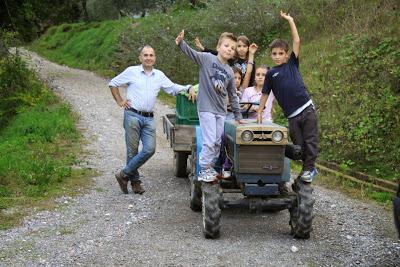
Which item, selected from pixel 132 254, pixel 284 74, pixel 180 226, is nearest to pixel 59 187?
pixel 180 226

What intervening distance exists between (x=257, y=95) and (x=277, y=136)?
1.76 metres

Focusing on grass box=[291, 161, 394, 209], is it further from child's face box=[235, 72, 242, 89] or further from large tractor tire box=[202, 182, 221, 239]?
large tractor tire box=[202, 182, 221, 239]

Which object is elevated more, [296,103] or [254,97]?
[296,103]

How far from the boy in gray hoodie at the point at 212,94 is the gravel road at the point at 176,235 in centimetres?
96

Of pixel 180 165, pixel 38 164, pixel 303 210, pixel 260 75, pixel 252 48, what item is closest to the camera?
pixel 303 210

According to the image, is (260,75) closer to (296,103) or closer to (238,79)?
(238,79)

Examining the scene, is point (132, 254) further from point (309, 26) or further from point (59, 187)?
point (309, 26)

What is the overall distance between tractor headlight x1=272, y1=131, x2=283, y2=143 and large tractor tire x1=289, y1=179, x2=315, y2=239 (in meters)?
0.61

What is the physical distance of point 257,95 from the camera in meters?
8.01

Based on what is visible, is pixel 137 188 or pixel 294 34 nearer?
pixel 294 34

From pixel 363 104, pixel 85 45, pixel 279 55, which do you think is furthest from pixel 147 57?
pixel 85 45

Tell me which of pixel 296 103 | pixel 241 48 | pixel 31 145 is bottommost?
pixel 31 145

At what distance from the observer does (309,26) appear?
60.4ft

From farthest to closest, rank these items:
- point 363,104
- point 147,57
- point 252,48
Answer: point 363,104 → point 147,57 → point 252,48
